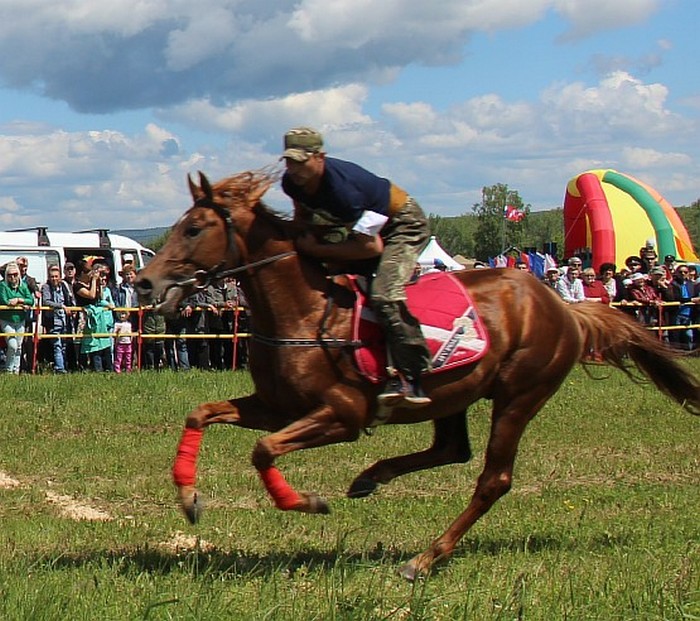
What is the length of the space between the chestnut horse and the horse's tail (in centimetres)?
70

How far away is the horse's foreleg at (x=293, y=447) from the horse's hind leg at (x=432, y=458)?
823mm

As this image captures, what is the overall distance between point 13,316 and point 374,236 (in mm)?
12202

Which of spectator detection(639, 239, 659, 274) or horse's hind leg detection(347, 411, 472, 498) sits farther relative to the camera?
spectator detection(639, 239, 659, 274)

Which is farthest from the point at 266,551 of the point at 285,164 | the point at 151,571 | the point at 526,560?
the point at 285,164

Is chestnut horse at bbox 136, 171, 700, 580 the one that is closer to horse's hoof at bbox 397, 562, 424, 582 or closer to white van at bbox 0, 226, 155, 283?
horse's hoof at bbox 397, 562, 424, 582

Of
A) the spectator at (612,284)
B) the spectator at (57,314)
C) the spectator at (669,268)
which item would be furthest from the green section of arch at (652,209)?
the spectator at (57,314)

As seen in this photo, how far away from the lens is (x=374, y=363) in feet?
22.5

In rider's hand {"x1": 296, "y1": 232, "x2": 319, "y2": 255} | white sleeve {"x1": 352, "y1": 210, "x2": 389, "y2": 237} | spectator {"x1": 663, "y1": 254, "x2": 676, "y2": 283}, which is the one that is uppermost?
white sleeve {"x1": 352, "y1": 210, "x2": 389, "y2": 237}

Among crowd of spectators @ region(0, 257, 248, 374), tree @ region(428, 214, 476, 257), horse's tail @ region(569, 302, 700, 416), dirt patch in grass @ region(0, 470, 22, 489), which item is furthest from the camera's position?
tree @ region(428, 214, 476, 257)

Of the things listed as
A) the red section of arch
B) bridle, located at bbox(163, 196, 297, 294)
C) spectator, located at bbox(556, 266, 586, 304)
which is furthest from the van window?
the red section of arch

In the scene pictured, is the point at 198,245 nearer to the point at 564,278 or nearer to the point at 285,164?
the point at 285,164

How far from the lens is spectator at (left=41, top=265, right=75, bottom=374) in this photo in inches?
707

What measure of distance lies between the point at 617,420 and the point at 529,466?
125 inches

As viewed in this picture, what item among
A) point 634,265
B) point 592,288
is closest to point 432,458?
point 592,288
